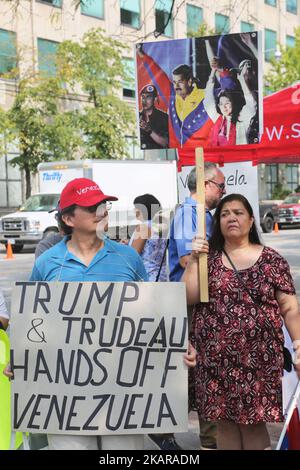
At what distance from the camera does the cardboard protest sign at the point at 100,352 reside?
332cm

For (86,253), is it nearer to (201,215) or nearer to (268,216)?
(201,215)

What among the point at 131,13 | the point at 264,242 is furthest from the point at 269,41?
the point at 264,242

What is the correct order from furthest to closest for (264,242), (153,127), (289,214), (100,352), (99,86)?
(99,86) → (289,214) → (264,242) → (153,127) → (100,352)

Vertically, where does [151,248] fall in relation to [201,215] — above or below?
below

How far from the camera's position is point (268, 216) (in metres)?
27.8

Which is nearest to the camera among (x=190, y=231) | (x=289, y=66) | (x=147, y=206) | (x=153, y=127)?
(x=190, y=231)

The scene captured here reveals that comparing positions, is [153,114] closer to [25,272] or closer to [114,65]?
[25,272]

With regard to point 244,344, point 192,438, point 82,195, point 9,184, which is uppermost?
point 9,184

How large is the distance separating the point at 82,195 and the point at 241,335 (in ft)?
3.40

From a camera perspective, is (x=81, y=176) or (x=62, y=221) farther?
(x=81, y=176)

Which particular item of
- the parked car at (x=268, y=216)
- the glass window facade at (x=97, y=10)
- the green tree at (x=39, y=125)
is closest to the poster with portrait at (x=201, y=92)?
the parked car at (x=268, y=216)

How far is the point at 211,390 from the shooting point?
3.56 m

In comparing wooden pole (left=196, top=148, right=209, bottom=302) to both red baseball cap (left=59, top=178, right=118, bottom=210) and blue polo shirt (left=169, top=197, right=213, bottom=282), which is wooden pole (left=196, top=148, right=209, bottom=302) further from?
blue polo shirt (left=169, top=197, right=213, bottom=282)

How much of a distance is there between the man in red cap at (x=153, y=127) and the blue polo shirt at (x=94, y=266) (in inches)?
72.6
